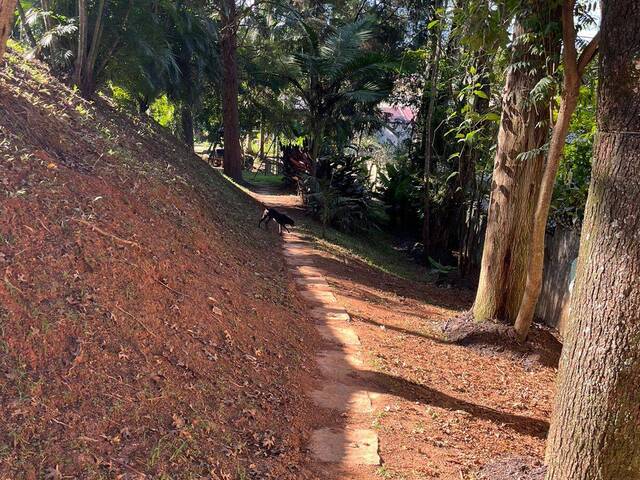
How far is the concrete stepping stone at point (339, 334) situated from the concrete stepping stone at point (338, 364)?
1.03 ft

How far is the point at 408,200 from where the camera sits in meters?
16.5

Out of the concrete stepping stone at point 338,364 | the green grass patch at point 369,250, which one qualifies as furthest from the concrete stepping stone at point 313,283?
the green grass patch at point 369,250

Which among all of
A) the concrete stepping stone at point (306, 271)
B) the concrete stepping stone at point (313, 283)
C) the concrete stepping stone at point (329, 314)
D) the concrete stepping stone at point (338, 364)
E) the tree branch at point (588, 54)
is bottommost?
the concrete stepping stone at point (338, 364)

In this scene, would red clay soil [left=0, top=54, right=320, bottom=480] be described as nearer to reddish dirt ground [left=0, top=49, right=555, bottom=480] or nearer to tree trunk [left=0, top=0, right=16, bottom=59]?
reddish dirt ground [left=0, top=49, right=555, bottom=480]

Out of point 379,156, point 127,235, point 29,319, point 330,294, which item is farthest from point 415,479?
point 379,156

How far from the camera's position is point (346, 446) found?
3928 mm

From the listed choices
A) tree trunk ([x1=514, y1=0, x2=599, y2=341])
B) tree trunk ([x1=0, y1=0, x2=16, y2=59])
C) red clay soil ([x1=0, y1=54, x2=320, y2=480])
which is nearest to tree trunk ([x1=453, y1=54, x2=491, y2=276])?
tree trunk ([x1=514, y1=0, x2=599, y2=341])

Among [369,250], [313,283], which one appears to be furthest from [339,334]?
[369,250]

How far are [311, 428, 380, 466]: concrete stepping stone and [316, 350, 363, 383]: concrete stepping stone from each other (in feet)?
3.18

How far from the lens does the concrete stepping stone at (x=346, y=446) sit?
375 centimetres

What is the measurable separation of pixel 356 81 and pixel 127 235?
11980 millimetres

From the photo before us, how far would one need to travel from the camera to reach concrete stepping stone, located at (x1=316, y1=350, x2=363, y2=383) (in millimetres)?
5152

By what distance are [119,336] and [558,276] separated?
23.0 feet

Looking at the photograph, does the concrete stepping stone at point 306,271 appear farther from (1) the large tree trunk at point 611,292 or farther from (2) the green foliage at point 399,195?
(2) the green foliage at point 399,195
